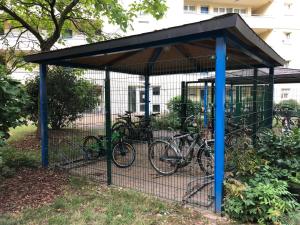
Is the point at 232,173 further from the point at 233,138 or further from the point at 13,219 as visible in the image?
the point at 13,219

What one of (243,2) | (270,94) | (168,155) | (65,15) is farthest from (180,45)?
(243,2)

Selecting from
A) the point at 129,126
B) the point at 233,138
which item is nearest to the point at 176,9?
the point at 129,126

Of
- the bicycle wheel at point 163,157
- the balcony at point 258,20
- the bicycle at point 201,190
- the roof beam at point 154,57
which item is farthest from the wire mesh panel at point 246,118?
the balcony at point 258,20

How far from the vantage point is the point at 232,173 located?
3939 mm

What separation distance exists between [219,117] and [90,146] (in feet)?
11.5

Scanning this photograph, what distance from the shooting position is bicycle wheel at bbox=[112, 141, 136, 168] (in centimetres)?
573

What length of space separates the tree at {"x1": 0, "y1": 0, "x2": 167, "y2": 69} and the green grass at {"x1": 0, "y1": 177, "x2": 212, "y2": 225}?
5.01 meters

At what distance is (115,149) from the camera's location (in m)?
5.84

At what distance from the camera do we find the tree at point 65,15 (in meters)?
7.82

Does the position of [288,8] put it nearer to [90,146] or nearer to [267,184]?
[90,146]

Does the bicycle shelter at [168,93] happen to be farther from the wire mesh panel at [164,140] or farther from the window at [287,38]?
the window at [287,38]

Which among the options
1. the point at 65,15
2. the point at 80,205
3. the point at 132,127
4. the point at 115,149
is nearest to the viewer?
the point at 80,205

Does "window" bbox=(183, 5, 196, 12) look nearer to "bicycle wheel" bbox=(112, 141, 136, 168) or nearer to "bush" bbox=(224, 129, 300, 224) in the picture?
"bicycle wheel" bbox=(112, 141, 136, 168)

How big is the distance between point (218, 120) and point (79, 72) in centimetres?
583
